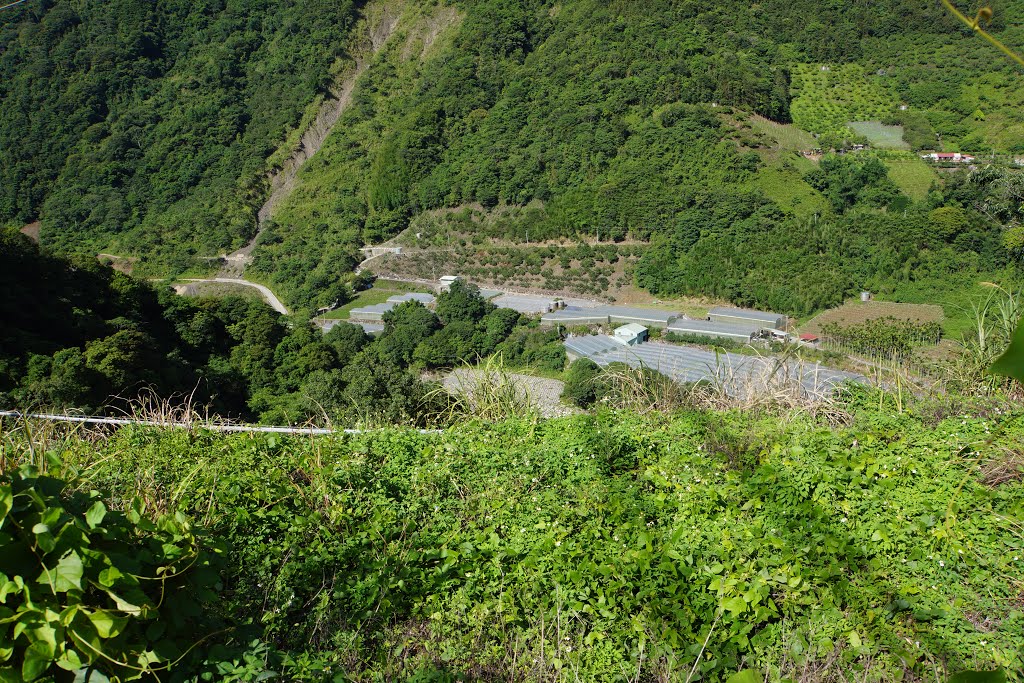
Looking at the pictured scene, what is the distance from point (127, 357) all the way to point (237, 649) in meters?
9.54

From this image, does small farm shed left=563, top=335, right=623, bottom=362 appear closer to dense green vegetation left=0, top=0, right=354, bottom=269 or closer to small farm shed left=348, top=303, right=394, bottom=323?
small farm shed left=348, top=303, right=394, bottom=323

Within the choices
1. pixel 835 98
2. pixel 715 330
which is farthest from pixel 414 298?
pixel 835 98

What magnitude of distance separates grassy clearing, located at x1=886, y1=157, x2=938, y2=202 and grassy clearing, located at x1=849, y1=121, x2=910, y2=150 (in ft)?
7.52

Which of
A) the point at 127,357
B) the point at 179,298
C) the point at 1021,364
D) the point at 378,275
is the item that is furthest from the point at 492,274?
the point at 1021,364

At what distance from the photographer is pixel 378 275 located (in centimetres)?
3509

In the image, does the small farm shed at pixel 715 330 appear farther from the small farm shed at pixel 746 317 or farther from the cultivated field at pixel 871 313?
the cultivated field at pixel 871 313

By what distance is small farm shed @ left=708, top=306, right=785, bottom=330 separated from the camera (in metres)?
23.2

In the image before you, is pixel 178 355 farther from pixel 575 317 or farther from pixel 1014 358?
pixel 575 317

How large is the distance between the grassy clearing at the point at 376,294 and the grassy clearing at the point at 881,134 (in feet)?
78.1

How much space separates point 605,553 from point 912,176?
113 feet

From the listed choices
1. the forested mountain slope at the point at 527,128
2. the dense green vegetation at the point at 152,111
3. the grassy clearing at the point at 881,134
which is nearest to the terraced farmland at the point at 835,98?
the forested mountain slope at the point at 527,128

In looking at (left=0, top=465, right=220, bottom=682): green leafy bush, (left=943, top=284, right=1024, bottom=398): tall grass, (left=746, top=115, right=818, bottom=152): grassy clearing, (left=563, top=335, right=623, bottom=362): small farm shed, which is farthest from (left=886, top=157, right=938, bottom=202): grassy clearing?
(left=0, top=465, right=220, bottom=682): green leafy bush

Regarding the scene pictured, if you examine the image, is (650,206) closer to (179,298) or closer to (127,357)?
(179,298)

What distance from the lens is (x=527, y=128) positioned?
42.6 meters
